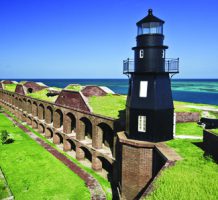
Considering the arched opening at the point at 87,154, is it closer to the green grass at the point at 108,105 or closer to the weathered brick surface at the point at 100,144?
the weathered brick surface at the point at 100,144

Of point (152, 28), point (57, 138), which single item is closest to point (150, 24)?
point (152, 28)

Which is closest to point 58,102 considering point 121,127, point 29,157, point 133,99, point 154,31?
point 29,157

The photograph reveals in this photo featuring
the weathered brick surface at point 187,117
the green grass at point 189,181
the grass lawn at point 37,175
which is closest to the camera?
the green grass at point 189,181

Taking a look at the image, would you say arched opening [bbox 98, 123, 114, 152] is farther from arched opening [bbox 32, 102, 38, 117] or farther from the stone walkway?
arched opening [bbox 32, 102, 38, 117]

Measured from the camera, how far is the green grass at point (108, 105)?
24.2 meters

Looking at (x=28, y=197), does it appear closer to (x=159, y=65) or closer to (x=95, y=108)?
(x=95, y=108)

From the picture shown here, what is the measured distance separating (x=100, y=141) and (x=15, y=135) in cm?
2033

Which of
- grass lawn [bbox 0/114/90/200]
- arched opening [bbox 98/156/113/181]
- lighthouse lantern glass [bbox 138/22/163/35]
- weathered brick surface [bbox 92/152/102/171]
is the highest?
lighthouse lantern glass [bbox 138/22/163/35]

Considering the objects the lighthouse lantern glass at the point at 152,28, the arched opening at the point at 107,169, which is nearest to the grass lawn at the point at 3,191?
the arched opening at the point at 107,169

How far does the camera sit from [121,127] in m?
21.2

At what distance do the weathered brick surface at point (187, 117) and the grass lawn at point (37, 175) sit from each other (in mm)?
11248

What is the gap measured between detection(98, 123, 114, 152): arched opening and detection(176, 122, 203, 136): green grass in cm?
705

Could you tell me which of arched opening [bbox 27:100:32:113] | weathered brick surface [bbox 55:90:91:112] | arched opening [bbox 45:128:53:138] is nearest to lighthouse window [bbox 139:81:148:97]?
weathered brick surface [bbox 55:90:91:112]

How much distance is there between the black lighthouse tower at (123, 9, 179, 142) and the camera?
51.7 feet
